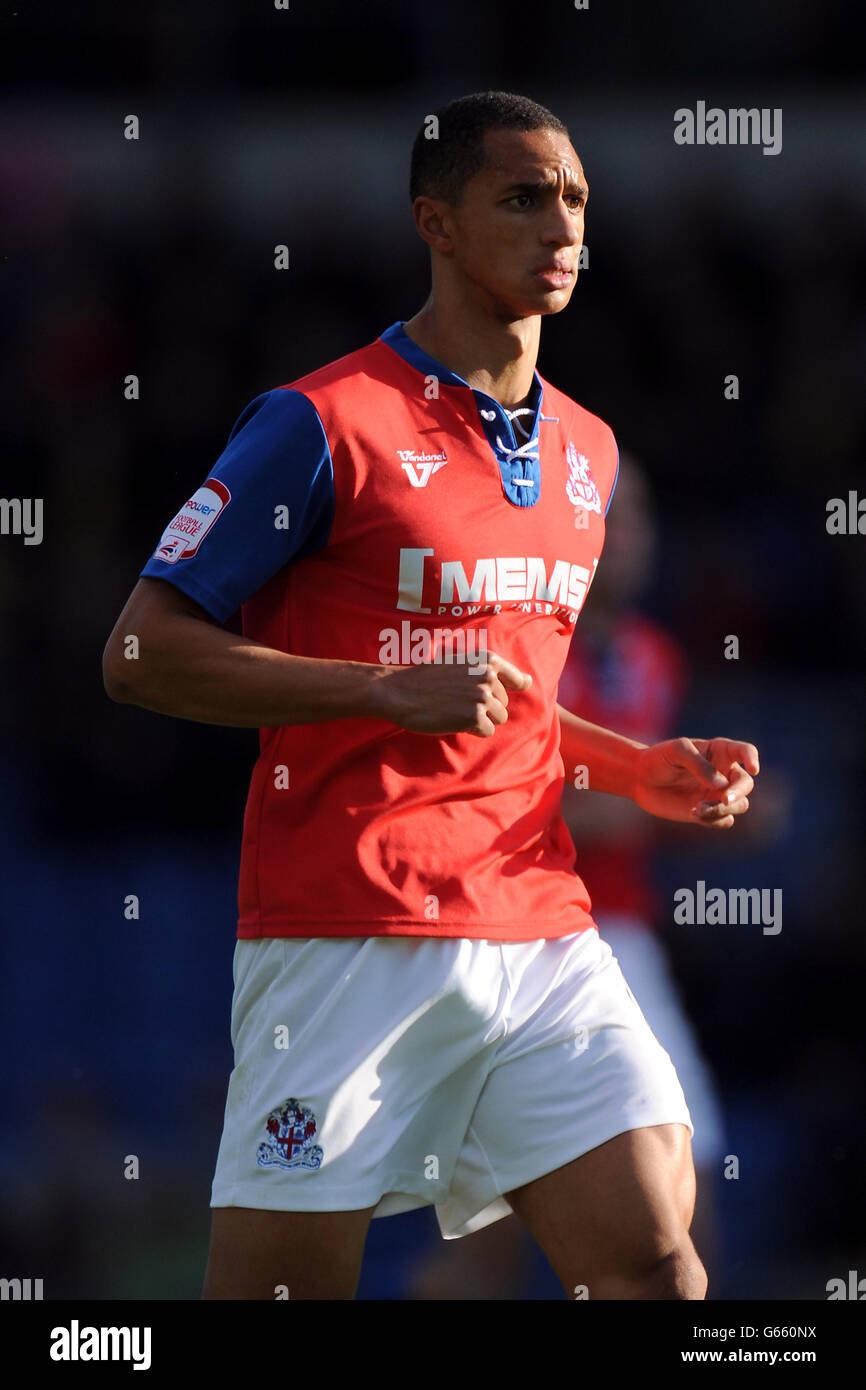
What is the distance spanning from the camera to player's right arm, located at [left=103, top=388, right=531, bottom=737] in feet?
8.85

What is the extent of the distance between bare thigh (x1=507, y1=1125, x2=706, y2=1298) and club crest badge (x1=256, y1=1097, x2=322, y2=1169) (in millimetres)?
368

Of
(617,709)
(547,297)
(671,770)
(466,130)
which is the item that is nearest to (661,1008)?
(617,709)

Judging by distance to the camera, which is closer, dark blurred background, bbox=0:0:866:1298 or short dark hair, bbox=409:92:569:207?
short dark hair, bbox=409:92:569:207

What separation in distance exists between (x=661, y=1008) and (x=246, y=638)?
5.19ft

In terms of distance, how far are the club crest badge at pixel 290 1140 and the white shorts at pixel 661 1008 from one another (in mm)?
1269

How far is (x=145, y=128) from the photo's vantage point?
6.30 m

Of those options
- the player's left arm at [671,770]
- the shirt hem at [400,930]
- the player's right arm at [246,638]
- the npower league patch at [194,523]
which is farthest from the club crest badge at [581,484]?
the shirt hem at [400,930]

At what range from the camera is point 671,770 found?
322cm

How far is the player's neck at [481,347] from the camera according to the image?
122 inches

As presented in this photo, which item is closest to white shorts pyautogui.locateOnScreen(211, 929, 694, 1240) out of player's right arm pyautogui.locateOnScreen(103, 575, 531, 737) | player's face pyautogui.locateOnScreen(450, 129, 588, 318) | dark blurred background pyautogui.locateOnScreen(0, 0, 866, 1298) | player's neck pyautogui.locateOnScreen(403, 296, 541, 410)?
player's right arm pyautogui.locateOnScreen(103, 575, 531, 737)

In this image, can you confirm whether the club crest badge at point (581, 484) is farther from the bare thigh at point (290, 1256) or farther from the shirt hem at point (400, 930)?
the bare thigh at point (290, 1256)

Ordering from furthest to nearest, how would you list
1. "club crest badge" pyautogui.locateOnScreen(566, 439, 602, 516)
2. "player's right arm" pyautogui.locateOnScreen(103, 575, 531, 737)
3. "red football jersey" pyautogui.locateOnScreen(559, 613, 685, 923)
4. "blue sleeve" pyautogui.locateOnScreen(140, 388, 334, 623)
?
"red football jersey" pyautogui.locateOnScreen(559, 613, 685, 923)
"club crest badge" pyautogui.locateOnScreen(566, 439, 602, 516)
"blue sleeve" pyautogui.locateOnScreen(140, 388, 334, 623)
"player's right arm" pyautogui.locateOnScreen(103, 575, 531, 737)

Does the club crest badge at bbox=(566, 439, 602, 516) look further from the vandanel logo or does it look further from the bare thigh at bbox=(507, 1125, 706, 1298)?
the bare thigh at bbox=(507, 1125, 706, 1298)

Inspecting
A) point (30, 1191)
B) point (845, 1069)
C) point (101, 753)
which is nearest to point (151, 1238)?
point (30, 1191)
